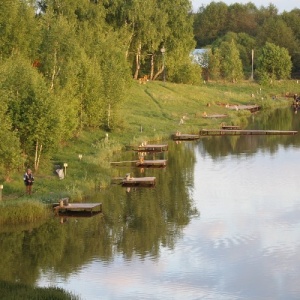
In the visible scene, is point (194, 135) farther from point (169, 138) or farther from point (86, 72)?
point (86, 72)

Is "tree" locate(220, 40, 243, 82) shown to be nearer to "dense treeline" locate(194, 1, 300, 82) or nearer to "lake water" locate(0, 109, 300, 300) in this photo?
"dense treeline" locate(194, 1, 300, 82)

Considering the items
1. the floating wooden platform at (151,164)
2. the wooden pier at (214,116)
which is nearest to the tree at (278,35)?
the wooden pier at (214,116)

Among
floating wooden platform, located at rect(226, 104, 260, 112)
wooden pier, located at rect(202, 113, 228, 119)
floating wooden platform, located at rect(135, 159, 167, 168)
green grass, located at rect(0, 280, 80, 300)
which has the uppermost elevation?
floating wooden platform, located at rect(226, 104, 260, 112)

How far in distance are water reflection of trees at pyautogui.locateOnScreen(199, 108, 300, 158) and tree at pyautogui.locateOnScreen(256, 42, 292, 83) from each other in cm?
3131

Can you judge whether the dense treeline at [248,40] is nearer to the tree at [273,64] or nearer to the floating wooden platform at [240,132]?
the tree at [273,64]

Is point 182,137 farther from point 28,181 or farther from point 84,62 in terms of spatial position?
point 28,181

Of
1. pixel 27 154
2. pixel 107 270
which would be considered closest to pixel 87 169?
pixel 27 154

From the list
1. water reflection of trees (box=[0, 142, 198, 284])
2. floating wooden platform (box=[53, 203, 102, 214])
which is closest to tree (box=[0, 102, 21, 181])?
floating wooden platform (box=[53, 203, 102, 214])

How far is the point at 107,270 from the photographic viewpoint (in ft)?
84.0

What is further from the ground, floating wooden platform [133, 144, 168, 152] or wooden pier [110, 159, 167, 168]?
floating wooden platform [133, 144, 168, 152]

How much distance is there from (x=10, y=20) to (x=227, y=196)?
17430mm

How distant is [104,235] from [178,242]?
2809mm

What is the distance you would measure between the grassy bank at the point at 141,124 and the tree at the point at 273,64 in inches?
68.6

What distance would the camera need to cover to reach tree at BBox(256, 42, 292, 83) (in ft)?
331
